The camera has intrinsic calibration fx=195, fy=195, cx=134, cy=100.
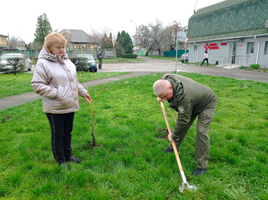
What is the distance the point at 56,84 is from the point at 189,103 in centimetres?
180

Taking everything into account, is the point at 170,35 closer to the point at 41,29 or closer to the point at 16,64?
the point at 41,29

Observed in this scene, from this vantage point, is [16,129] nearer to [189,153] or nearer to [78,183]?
[78,183]

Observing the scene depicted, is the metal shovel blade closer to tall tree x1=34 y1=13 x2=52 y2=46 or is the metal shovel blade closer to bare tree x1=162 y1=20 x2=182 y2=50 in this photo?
bare tree x1=162 y1=20 x2=182 y2=50

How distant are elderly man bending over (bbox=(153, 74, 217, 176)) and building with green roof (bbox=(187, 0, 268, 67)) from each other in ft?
62.2

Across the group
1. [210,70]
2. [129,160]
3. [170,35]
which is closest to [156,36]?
[170,35]

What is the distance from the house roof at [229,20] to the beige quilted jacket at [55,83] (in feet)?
67.1

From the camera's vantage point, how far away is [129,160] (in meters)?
3.28

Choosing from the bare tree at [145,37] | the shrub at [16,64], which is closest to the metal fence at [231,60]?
the shrub at [16,64]

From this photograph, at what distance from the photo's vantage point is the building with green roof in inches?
735

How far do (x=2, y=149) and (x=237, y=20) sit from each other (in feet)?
81.1

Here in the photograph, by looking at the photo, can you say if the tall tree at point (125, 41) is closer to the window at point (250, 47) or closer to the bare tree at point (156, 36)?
the bare tree at point (156, 36)

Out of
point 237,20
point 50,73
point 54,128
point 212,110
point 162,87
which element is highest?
point 237,20

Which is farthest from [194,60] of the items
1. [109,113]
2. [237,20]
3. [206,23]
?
[109,113]

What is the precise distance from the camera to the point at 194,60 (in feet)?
89.2
